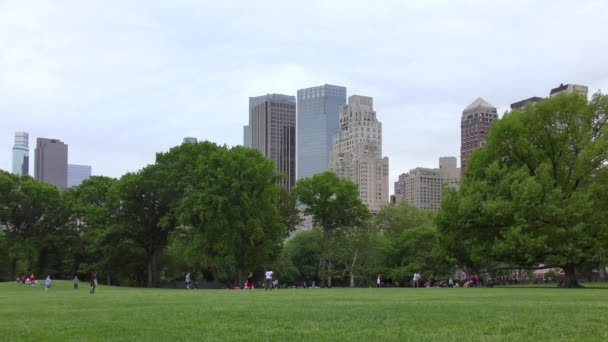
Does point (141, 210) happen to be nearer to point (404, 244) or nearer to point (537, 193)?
point (404, 244)

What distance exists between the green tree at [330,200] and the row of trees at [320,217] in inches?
7.0

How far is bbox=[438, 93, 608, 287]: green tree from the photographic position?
48.0 meters

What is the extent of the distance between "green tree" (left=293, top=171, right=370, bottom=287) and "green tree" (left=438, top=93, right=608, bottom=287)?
1036 inches

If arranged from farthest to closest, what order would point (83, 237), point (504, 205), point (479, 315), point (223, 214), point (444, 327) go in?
point (83, 237)
point (223, 214)
point (504, 205)
point (479, 315)
point (444, 327)

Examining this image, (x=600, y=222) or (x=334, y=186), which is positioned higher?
(x=334, y=186)

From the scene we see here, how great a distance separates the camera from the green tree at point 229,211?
6525 centimetres

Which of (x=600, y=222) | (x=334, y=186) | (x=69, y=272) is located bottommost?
(x=69, y=272)

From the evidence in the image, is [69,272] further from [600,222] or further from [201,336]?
[201,336]

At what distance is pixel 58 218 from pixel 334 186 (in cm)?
3647

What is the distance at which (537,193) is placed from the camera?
4784 cm

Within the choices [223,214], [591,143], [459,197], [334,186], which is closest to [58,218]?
[223,214]

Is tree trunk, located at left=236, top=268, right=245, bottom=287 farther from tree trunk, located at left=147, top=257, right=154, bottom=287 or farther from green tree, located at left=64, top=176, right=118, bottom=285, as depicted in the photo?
green tree, located at left=64, top=176, right=118, bottom=285

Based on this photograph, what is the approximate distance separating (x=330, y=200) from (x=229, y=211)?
19.9 metres

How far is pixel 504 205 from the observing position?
4844 cm
